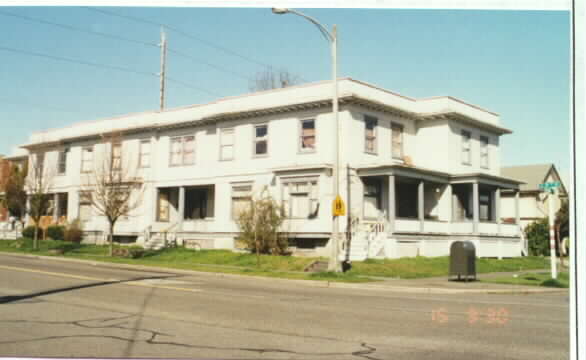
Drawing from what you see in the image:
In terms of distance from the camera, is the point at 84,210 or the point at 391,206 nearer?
the point at 391,206

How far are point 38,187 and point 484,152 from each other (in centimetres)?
2969

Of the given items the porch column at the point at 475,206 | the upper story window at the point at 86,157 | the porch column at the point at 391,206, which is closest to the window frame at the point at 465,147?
the porch column at the point at 475,206

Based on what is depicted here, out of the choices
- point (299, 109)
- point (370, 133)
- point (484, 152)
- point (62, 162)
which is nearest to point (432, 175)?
→ point (370, 133)

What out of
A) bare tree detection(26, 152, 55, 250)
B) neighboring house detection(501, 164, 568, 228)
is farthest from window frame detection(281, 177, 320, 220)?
neighboring house detection(501, 164, 568, 228)

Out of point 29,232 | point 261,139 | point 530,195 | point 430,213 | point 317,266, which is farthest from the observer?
point 530,195

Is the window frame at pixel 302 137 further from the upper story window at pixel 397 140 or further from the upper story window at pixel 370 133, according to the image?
the upper story window at pixel 397 140

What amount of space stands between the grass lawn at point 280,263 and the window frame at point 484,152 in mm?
5896

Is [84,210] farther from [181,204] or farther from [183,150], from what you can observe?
[183,150]

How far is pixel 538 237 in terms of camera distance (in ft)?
134

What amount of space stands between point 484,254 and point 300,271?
44.1 ft

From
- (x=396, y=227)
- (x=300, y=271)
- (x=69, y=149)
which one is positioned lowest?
(x=300, y=271)

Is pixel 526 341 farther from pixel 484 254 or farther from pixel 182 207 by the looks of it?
pixel 182 207

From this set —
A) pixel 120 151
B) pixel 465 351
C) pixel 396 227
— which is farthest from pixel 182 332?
pixel 120 151

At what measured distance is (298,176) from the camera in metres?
29.3
